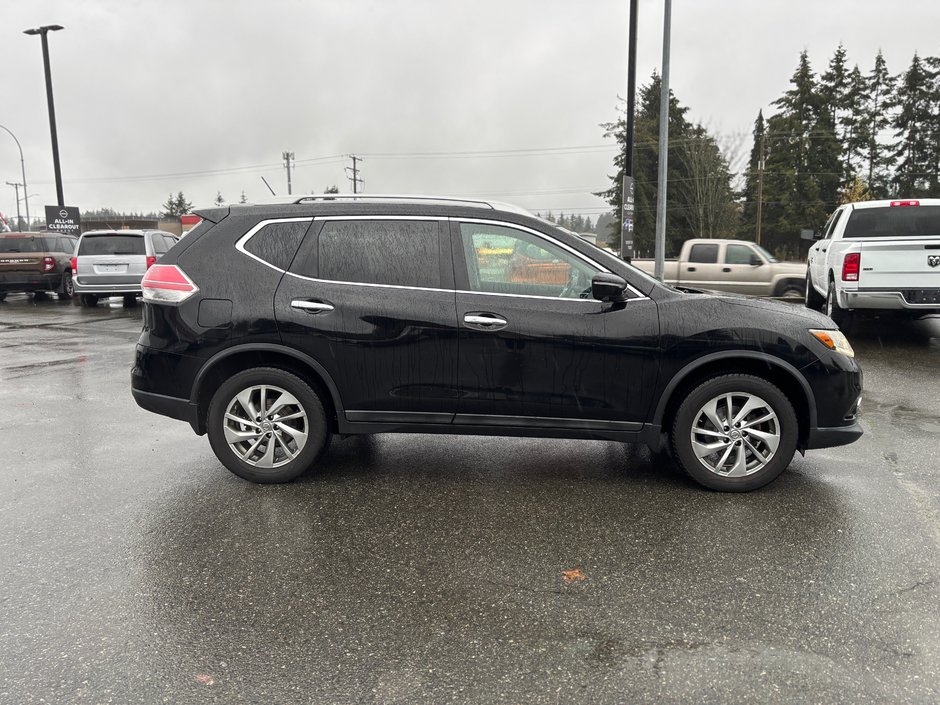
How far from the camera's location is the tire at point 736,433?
14.0 feet

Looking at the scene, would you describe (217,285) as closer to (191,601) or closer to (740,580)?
(191,601)

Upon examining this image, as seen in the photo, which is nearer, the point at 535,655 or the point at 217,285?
the point at 535,655

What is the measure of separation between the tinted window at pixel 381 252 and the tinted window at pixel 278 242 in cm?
17

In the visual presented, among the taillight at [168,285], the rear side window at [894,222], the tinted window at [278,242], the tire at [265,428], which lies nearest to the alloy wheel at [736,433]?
the tire at [265,428]

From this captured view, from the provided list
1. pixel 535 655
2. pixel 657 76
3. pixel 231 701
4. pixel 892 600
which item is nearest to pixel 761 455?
pixel 892 600

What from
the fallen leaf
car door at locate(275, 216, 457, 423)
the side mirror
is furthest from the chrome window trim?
the fallen leaf

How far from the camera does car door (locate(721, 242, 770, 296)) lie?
15.5 metres

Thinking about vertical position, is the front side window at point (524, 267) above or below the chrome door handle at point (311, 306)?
above

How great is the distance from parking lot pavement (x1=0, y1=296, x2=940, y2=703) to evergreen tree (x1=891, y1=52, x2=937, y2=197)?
2358 inches

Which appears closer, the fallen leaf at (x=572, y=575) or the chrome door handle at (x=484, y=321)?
the fallen leaf at (x=572, y=575)

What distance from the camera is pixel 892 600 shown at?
3043 millimetres

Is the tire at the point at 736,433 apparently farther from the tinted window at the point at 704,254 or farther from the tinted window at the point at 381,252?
the tinted window at the point at 704,254

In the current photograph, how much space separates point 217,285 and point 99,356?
21.1 ft

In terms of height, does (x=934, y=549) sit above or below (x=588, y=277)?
below
